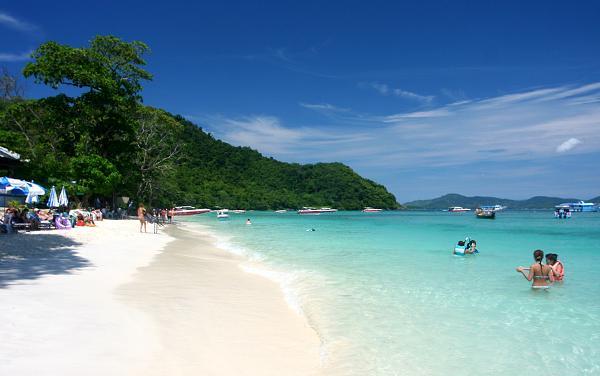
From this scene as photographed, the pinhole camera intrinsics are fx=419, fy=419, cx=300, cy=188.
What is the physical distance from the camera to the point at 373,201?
155875 mm

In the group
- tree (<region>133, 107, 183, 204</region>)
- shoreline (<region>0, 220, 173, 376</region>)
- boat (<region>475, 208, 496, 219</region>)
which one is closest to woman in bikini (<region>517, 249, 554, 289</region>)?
Answer: shoreline (<region>0, 220, 173, 376</region>)

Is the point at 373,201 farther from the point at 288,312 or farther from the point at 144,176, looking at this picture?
Result: the point at 288,312

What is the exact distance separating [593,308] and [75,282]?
32.2 ft

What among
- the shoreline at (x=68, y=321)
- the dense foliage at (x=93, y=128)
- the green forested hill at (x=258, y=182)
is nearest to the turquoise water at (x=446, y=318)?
the shoreline at (x=68, y=321)

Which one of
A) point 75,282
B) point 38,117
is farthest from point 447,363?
point 38,117

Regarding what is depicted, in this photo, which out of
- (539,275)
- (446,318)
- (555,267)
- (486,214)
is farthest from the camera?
(486,214)

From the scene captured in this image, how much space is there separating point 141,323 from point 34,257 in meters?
6.75

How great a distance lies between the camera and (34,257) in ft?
34.5

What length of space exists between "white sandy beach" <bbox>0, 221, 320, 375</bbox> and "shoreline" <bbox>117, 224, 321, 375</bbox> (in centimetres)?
1

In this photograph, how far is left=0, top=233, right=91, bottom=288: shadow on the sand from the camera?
8216 millimetres

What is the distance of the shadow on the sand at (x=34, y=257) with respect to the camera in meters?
8.22

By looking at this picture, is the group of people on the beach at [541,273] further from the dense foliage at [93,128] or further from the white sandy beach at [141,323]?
the dense foliage at [93,128]

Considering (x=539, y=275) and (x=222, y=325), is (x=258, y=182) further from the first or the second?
(x=222, y=325)

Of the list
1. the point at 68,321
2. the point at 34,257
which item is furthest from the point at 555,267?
the point at 34,257
